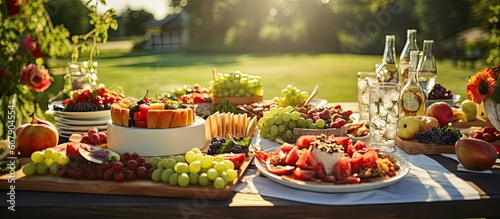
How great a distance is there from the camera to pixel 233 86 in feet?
11.3

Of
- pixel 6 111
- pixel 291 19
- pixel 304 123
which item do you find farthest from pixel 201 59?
pixel 304 123

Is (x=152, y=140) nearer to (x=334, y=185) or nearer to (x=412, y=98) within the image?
(x=334, y=185)

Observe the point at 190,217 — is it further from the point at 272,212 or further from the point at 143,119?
the point at 143,119

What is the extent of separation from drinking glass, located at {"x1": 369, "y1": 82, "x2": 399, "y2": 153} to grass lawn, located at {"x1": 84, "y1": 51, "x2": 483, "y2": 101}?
9557 millimetres

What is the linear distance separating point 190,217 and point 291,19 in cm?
2381

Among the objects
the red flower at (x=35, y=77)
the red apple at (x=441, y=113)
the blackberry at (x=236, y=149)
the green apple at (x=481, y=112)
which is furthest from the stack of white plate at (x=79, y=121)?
the green apple at (x=481, y=112)

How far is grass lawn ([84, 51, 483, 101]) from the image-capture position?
1450 cm

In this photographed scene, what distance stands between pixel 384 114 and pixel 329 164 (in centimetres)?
74

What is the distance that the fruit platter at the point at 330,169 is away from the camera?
5.97 ft

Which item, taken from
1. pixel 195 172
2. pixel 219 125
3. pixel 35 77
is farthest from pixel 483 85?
pixel 35 77

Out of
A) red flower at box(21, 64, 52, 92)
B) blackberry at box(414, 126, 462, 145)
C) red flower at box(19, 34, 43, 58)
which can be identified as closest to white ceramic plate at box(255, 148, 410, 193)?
blackberry at box(414, 126, 462, 145)

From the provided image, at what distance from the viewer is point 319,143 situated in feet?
6.34

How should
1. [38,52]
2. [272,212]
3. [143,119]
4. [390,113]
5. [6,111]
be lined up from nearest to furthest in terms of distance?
1. [272,212]
2. [143,119]
3. [390,113]
4. [38,52]
5. [6,111]

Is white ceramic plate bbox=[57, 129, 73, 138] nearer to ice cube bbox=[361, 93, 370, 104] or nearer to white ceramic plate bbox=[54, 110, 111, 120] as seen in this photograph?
white ceramic plate bbox=[54, 110, 111, 120]
